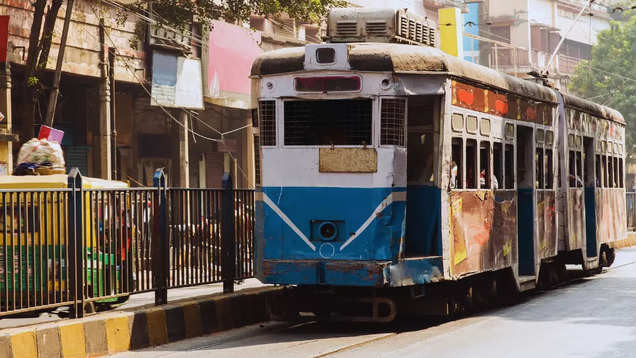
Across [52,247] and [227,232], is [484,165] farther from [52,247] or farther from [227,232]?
[52,247]

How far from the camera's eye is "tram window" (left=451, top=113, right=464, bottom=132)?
38.4 ft

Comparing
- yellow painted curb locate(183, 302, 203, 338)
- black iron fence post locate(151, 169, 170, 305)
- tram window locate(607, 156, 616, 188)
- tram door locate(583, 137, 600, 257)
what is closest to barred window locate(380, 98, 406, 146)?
black iron fence post locate(151, 169, 170, 305)

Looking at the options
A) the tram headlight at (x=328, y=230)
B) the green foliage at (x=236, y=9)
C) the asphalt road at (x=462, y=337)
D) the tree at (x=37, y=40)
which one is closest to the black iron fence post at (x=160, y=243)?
the asphalt road at (x=462, y=337)

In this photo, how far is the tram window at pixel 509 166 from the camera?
534 inches

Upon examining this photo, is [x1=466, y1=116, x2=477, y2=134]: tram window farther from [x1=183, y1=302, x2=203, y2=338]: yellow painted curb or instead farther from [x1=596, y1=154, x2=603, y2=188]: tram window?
[x1=596, y1=154, x2=603, y2=188]: tram window

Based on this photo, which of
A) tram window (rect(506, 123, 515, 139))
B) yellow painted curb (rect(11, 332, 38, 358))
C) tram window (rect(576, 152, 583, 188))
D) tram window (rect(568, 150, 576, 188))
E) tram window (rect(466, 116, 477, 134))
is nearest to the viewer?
yellow painted curb (rect(11, 332, 38, 358))

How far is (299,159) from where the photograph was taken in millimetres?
11289

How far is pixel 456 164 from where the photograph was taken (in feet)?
39.2

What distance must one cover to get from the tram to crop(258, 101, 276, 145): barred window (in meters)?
0.01

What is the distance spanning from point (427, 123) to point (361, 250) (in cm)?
166

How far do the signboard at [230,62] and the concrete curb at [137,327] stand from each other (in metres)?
16.6

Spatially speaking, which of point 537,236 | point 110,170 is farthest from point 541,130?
point 110,170

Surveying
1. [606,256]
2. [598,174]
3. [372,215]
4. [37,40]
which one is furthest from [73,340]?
[606,256]

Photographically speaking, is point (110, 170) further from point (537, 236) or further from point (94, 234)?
point (94, 234)
